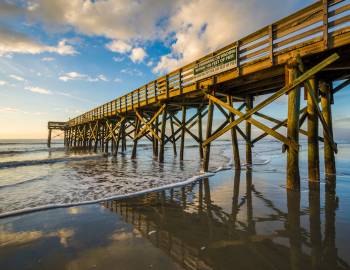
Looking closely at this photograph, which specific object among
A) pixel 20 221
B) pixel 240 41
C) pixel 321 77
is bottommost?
pixel 20 221

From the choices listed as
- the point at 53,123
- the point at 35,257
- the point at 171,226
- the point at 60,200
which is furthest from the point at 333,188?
the point at 53,123

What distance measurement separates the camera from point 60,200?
4863 millimetres

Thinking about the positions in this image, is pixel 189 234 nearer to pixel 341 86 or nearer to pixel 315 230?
pixel 315 230

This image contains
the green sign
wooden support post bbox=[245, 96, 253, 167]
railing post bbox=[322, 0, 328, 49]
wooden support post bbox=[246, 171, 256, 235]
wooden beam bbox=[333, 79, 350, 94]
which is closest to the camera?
wooden support post bbox=[246, 171, 256, 235]

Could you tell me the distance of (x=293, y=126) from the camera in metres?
5.09

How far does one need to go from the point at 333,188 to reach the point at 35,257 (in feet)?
21.1

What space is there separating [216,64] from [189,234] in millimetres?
6187

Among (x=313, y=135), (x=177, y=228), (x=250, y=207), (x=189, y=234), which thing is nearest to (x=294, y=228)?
(x=250, y=207)

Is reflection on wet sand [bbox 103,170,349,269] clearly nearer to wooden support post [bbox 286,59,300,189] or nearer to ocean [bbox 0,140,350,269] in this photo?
ocean [bbox 0,140,350,269]

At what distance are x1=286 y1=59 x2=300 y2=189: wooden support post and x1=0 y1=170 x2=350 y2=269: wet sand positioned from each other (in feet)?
1.66

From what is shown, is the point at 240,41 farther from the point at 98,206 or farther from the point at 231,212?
the point at 98,206

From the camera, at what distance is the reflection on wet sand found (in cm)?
229

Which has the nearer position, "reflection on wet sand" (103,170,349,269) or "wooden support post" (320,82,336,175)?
"reflection on wet sand" (103,170,349,269)

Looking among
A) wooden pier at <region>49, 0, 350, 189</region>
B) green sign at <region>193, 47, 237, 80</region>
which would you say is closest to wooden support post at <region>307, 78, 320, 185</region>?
wooden pier at <region>49, 0, 350, 189</region>
